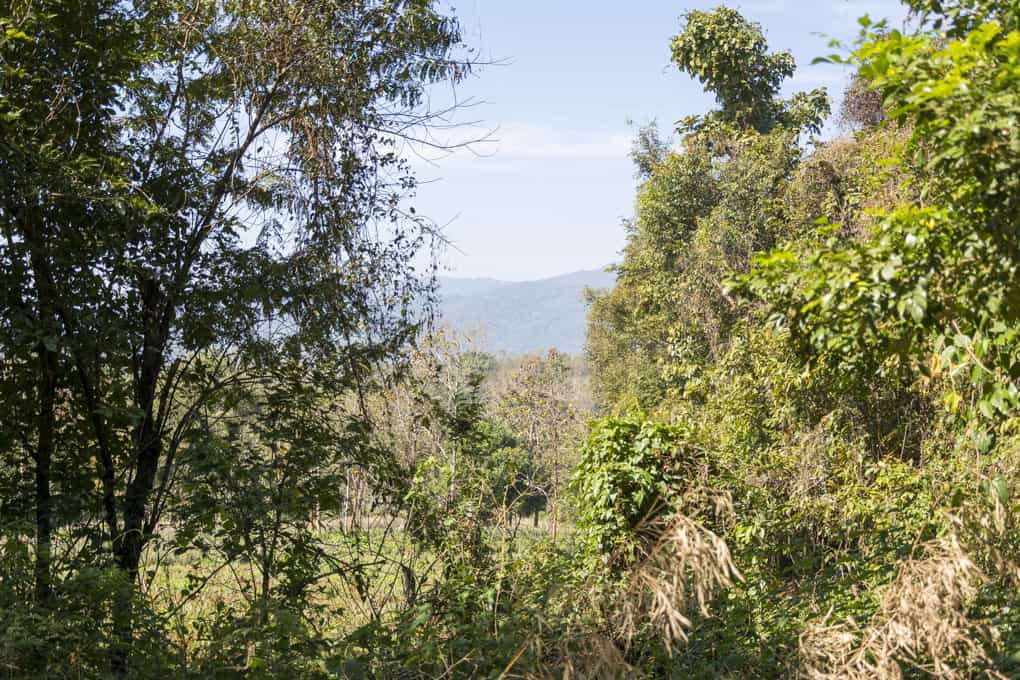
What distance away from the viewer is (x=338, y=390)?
606 centimetres

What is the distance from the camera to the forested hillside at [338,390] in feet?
12.6

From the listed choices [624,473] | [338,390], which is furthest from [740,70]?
[338,390]

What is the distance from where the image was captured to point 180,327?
5.92 metres

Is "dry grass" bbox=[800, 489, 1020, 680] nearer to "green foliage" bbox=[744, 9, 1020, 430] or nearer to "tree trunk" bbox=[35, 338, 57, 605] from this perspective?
"green foliage" bbox=[744, 9, 1020, 430]

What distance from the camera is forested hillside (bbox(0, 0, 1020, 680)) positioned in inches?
151

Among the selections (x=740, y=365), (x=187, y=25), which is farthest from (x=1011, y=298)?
(x=740, y=365)

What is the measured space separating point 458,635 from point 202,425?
2.32m

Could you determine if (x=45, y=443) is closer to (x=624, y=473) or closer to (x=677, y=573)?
(x=677, y=573)

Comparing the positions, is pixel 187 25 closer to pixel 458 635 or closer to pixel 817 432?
pixel 458 635

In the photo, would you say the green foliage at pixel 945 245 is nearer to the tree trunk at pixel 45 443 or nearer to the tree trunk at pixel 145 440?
the tree trunk at pixel 145 440

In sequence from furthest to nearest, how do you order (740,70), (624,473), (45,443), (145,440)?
(740,70)
(624,473)
(145,440)
(45,443)

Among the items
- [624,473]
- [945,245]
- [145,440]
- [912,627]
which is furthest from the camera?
[624,473]

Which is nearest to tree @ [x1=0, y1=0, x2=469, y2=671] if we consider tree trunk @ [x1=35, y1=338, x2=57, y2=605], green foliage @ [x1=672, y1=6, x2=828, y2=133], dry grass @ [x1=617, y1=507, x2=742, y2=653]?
tree trunk @ [x1=35, y1=338, x2=57, y2=605]

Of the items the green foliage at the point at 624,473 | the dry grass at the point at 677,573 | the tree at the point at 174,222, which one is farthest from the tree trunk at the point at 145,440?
the green foliage at the point at 624,473
